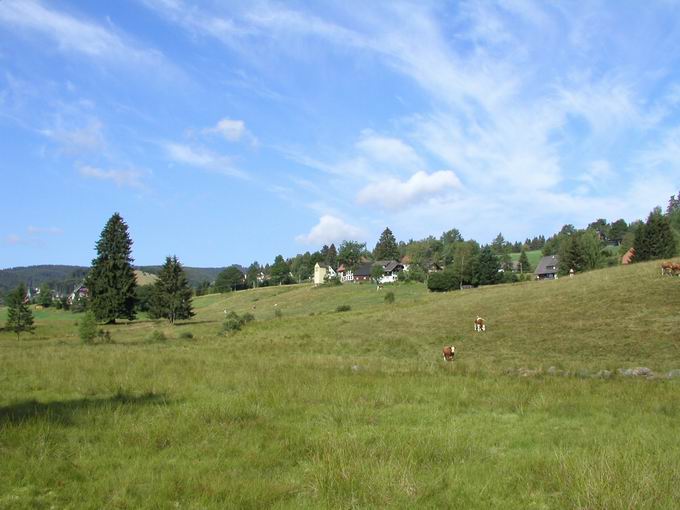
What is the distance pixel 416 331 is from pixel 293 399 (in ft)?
75.9

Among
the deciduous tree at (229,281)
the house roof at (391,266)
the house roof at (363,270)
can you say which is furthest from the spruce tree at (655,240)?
the deciduous tree at (229,281)

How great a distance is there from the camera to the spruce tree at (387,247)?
18688 centimetres

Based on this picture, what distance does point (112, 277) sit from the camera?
65438 millimetres

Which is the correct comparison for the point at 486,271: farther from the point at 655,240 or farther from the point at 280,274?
the point at 280,274

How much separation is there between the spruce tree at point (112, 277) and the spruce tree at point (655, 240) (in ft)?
246

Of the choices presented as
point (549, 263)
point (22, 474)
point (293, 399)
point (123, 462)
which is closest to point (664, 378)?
point (293, 399)

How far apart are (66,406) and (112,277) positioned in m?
60.8

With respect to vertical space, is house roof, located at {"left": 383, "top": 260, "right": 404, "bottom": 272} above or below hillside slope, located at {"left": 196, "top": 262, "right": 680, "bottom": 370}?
above

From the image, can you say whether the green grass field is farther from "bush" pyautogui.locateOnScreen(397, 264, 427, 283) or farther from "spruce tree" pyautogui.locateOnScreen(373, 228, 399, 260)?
"spruce tree" pyautogui.locateOnScreen(373, 228, 399, 260)

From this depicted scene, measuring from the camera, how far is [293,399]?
10344mm

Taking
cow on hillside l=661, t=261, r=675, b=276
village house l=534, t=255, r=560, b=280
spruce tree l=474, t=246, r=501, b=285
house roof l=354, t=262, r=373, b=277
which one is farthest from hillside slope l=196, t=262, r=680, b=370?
house roof l=354, t=262, r=373, b=277

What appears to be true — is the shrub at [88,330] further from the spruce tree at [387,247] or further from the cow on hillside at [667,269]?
the spruce tree at [387,247]

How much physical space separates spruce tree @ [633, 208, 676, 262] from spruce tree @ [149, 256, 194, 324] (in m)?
68.5

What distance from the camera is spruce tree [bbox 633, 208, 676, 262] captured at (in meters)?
76.6
